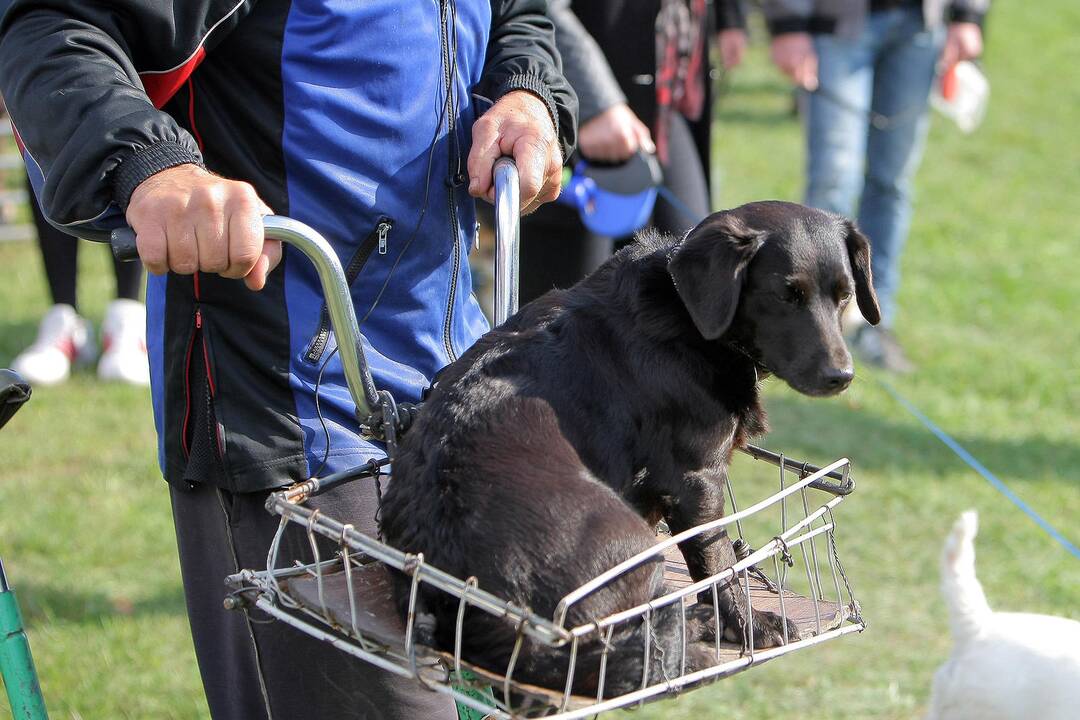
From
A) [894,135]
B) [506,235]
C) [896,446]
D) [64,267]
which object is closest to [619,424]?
[506,235]

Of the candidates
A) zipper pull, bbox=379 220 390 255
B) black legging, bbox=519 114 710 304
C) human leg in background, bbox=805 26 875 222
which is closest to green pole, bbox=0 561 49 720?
zipper pull, bbox=379 220 390 255

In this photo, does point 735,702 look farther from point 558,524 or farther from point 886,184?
point 886,184

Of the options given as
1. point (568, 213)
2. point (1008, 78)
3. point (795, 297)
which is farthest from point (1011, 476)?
point (1008, 78)

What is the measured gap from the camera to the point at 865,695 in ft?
11.9

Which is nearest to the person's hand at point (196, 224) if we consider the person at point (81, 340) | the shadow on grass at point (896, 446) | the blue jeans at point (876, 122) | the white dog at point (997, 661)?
the white dog at point (997, 661)

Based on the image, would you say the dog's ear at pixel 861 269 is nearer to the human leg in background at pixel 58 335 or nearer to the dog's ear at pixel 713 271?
the dog's ear at pixel 713 271

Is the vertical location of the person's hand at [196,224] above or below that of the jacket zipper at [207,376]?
above

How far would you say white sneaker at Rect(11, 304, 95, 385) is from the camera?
595cm

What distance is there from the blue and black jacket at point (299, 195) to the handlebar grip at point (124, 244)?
0.97ft

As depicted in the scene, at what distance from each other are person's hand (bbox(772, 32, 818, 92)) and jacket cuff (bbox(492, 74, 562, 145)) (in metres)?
4.41

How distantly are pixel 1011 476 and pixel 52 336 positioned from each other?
4.56 m

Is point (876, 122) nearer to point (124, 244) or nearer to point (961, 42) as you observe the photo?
point (961, 42)

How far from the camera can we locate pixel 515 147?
2039 millimetres

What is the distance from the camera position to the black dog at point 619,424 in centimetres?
158
